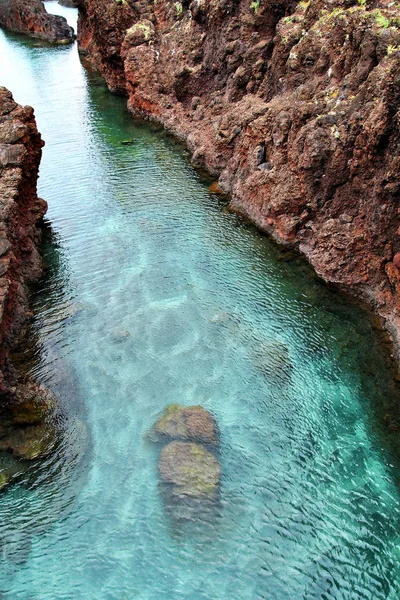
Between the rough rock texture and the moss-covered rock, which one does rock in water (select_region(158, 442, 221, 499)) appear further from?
the rough rock texture


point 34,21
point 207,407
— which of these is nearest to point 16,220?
point 207,407

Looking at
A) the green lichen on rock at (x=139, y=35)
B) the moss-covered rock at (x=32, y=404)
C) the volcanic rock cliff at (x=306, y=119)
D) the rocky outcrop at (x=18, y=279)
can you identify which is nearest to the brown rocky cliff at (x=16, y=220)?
the rocky outcrop at (x=18, y=279)

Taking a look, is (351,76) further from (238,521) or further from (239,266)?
(238,521)

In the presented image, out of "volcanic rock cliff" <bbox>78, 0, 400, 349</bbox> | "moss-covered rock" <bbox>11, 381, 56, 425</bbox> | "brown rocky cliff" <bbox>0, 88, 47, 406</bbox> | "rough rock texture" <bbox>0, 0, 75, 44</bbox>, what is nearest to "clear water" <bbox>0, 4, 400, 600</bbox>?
"moss-covered rock" <bbox>11, 381, 56, 425</bbox>

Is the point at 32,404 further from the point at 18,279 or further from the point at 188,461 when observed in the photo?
the point at 18,279

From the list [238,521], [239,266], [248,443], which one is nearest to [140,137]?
[239,266]

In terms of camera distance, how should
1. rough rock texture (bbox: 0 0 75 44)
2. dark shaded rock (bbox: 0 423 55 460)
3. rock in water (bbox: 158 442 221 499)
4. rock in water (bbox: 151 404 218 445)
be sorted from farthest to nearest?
rough rock texture (bbox: 0 0 75 44) → rock in water (bbox: 151 404 218 445) → dark shaded rock (bbox: 0 423 55 460) → rock in water (bbox: 158 442 221 499)
